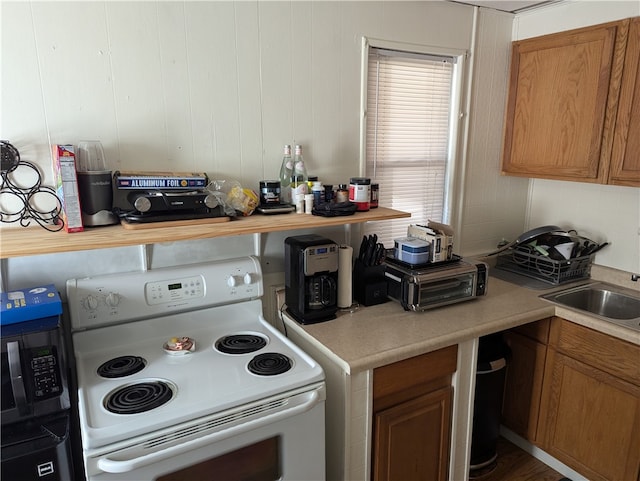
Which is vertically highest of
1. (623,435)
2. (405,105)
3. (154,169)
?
(405,105)

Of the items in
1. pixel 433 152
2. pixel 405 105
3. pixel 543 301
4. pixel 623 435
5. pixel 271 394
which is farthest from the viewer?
pixel 433 152

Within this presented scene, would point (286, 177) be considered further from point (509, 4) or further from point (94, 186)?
point (509, 4)

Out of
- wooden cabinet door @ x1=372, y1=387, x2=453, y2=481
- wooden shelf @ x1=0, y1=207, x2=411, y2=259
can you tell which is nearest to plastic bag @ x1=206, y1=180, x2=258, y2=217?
wooden shelf @ x1=0, y1=207, x2=411, y2=259

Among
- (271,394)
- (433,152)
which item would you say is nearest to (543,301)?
(433,152)

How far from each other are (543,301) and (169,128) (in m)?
1.80

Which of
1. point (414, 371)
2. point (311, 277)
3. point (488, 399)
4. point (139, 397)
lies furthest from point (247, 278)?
point (488, 399)

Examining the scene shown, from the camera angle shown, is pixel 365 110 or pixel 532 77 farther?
pixel 532 77

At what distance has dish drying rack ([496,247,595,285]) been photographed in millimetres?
Answer: 2275

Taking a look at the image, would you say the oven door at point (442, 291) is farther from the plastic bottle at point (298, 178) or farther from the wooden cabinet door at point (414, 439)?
the plastic bottle at point (298, 178)

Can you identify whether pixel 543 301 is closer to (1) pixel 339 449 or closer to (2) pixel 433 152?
(2) pixel 433 152

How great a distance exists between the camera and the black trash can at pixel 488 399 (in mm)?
2109

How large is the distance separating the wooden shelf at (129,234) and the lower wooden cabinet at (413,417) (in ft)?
2.05

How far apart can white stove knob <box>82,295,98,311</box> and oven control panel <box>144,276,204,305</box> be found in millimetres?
171

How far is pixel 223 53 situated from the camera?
1732 mm
